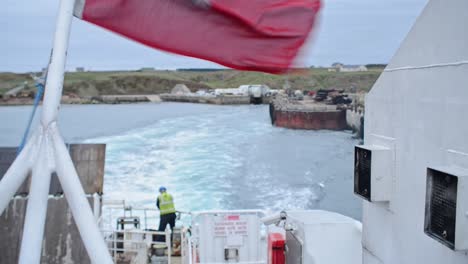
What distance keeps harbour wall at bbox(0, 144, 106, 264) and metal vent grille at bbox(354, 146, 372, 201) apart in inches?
158

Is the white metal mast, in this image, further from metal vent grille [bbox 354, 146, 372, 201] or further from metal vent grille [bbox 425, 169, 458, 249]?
metal vent grille [bbox 354, 146, 372, 201]

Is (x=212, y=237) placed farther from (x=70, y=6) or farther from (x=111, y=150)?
(x=111, y=150)

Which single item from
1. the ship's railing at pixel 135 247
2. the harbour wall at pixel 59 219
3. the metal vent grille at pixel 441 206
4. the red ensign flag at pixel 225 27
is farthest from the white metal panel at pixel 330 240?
the ship's railing at pixel 135 247

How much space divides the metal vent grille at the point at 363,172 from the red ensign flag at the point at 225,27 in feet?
2.53

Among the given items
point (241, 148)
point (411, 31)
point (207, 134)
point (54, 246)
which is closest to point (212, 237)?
point (54, 246)

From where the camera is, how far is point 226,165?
2750 centimetres

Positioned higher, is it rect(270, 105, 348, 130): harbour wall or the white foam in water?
rect(270, 105, 348, 130): harbour wall

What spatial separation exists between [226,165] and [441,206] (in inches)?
983

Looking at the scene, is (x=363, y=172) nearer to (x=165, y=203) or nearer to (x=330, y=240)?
(x=330, y=240)

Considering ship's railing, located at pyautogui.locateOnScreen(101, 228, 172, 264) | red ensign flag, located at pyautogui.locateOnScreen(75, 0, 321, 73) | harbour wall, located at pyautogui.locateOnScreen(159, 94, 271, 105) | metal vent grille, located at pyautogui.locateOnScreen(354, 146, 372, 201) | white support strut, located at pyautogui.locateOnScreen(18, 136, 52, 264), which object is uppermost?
harbour wall, located at pyautogui.locateOnScreen(159, 94, 271, 105)

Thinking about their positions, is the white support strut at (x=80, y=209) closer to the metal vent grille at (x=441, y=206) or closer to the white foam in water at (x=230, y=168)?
the metal vent grille at (x=441, y=206)

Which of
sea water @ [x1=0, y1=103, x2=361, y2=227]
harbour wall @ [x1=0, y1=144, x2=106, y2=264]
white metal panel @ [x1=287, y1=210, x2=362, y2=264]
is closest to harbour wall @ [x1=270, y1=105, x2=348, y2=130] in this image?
sea water @ [x1=0, y1=103, x2=361, y2=227]

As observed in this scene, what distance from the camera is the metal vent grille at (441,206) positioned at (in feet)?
8.15

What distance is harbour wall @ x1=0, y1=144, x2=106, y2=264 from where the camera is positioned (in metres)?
6.59
